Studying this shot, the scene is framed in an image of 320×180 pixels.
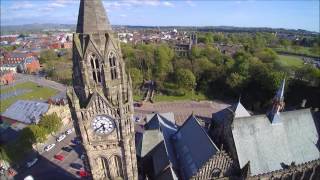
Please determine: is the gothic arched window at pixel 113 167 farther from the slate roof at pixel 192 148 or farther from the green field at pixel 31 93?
the green field at pixel 31 93

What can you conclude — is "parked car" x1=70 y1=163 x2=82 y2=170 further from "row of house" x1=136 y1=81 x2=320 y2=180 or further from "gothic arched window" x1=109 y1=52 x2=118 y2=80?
"gothic arched window" x1=109 y1=52 x2=118 y2=80

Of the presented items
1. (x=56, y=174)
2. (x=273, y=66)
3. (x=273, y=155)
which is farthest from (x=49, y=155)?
(x=273, y=66)

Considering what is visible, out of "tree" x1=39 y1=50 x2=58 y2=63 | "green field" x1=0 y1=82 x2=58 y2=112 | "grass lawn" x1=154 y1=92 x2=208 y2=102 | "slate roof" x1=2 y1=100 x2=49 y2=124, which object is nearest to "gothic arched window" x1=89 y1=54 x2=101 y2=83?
"slate roof" x1=2 y1=100 x2=49 y2=124

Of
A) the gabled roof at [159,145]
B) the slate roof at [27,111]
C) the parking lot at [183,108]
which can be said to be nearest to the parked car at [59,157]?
the slate roof at [27,111]

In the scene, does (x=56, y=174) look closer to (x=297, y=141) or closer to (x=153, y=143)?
(x=153, y=143)

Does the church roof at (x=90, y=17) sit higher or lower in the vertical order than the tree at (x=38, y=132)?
higher

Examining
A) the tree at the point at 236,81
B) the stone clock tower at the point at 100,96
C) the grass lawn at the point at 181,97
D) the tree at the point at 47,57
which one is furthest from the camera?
the tree at the point at 47,57
